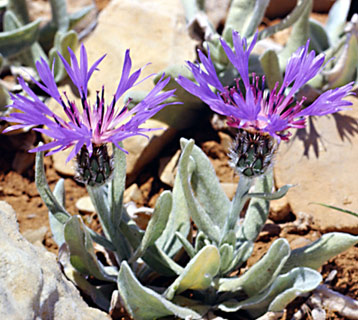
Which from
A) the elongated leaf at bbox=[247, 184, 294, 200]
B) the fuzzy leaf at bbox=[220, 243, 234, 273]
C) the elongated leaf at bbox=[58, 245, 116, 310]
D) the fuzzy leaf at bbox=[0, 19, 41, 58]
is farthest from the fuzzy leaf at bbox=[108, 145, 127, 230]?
the fuzzy leaf at bbox=[0, 19, 41, 58]

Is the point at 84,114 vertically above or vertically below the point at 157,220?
above

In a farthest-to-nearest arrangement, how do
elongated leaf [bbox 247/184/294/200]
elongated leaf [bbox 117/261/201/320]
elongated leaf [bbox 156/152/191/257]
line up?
elongated leaf [bbox 156/152/191/257] → elongated leaf [bbox 117/261/201/320] → elongated leaf [bbox 247/184/294/200]

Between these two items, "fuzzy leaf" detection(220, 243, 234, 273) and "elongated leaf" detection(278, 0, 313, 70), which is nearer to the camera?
"fuzzy leaf" detection(220, 243, 234, 273)

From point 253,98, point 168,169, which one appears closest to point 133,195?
point 168,169

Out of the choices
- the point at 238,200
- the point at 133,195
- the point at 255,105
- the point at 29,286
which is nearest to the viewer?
the point at 29,286

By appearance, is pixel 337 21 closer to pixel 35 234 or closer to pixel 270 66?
pixel 270 66

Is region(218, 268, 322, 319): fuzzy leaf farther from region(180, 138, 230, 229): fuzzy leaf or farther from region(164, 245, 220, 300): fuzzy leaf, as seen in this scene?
region(180, 138, 230, 229): fuzzy leaf

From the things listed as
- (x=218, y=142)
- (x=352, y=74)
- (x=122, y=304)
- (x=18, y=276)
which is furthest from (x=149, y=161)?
(x=18, y=276)
